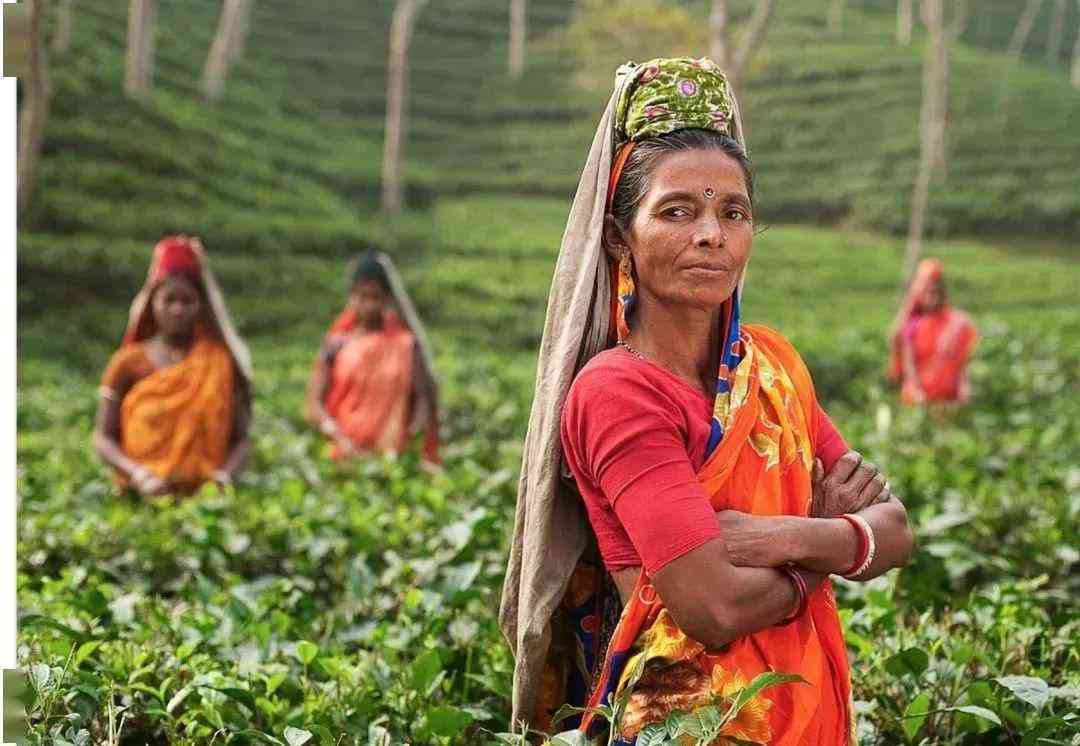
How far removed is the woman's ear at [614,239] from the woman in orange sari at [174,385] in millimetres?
4234

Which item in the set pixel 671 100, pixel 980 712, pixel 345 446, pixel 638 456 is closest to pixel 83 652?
pixel 638 456

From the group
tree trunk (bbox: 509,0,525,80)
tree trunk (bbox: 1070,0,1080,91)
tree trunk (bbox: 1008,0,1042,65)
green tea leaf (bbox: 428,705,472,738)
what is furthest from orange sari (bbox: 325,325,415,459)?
tree trunk (bbox: 1008,0,1042,65)

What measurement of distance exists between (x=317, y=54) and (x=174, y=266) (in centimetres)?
1883

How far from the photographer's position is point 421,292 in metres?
17.6

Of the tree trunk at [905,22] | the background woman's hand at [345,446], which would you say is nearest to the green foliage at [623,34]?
the tree trunk at [905,22]

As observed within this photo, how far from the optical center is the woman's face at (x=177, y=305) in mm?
5934

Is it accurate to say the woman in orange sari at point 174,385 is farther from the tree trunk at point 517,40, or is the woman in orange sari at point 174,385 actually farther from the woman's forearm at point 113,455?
the tree trunk at point 517,40

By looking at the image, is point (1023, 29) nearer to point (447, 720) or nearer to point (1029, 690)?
point (1029, 690)

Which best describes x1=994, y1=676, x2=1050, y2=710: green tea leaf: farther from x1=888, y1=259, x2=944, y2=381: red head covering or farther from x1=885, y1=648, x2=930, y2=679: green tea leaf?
x1=888, y1=259, x2=944, y2=381: red head covering

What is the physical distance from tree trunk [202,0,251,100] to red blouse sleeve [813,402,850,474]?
2004cm

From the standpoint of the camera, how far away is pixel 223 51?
68.4 feet

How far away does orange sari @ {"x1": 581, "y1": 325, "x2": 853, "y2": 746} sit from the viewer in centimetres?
183

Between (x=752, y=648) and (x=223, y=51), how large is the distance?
20454 millimetres

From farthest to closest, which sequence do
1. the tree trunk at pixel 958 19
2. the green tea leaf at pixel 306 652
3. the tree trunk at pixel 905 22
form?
the tree trunk at pixel 905 22 → the tree trunk at pixel 958 19 → the green tea leaf at pixel 306 652
